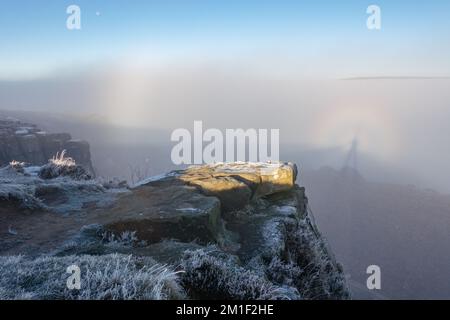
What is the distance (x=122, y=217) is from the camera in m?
9.04

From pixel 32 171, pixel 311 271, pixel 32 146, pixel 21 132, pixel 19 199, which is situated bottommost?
pixel 311 271

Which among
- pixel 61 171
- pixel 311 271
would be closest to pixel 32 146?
pixel 61 171

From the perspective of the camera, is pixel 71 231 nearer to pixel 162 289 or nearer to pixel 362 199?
pixel 162 289

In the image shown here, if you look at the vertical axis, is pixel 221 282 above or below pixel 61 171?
below

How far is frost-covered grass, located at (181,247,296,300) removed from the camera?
520cm

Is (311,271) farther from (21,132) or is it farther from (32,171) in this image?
(21,132)

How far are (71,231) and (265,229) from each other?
4616 mm

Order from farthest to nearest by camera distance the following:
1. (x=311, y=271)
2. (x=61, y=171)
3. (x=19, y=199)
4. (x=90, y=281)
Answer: (x=61, y=171) → (x=19, y=199) → (x=311, y=271) → (x=90, y=281)

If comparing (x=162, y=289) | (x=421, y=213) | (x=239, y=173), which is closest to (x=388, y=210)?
(x=421, y=213)

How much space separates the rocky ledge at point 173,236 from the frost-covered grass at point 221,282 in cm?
2

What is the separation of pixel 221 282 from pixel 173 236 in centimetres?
302

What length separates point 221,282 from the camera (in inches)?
215

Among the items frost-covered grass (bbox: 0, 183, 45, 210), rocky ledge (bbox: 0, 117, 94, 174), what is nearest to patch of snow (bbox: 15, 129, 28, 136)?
rocky ledge (bbox: 0, 117, 94, 174)

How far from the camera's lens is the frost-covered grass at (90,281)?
4004mm
